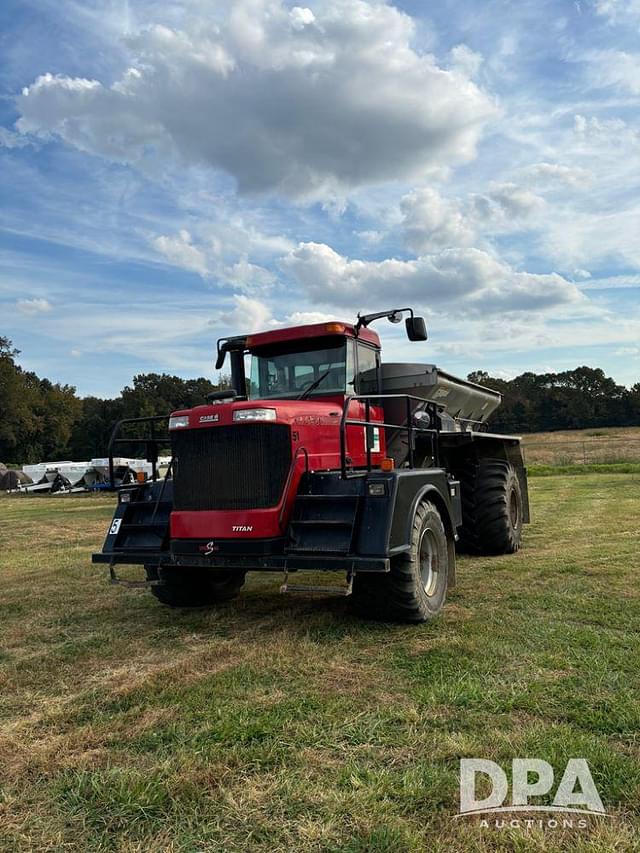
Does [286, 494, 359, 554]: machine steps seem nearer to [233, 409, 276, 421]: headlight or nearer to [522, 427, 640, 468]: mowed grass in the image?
[233, 409, 276, 421]: headlight

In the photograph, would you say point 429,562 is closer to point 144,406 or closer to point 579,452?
point 579,452

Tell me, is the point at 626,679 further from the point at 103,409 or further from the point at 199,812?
the point at 103,409

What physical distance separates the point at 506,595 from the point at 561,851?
413 cm

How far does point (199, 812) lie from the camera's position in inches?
112

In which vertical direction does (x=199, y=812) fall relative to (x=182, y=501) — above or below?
below

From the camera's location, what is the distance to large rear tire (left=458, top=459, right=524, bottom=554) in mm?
9039

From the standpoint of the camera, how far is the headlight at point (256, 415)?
18.1 feet

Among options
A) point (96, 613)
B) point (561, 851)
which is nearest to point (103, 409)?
point (96, 613)

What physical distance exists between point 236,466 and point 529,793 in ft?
11.0

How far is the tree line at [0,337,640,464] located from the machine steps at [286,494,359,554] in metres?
45.3

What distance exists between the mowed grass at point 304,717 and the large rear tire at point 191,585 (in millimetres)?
189

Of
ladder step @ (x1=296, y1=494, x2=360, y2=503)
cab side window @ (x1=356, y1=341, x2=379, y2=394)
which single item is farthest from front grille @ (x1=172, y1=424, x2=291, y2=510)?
cab side window @ (x1=356, y1=341, x2=379, y2=394)

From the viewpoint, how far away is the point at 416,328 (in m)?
6.74

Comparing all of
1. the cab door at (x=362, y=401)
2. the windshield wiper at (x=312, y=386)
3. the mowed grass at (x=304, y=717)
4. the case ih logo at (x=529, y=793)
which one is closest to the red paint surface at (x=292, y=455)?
the cab door at (x=362, y=401)
